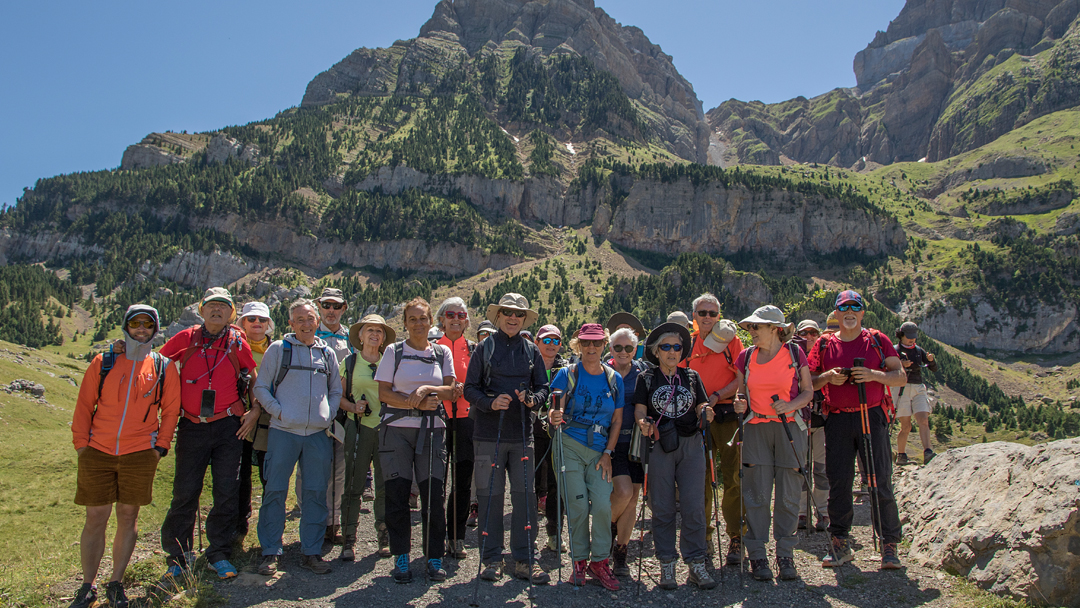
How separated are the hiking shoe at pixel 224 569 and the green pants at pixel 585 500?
363 centimetres

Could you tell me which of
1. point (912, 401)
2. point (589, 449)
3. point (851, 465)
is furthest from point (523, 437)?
point (912, 401)

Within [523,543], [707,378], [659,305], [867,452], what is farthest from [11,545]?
[659,305]

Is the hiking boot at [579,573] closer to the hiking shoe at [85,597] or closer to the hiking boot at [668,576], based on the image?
the hiking boot at [668,576]

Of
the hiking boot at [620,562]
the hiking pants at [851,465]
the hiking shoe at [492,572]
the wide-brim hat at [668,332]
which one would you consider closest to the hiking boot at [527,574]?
the hiking shoe at [492,572]

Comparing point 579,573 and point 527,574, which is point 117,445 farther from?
point 579,573

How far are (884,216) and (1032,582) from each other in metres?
155

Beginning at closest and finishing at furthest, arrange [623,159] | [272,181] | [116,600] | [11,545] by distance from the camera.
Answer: [116,600] → [11,545] → [272,181] → [623,159]

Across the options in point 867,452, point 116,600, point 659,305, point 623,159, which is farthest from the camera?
point 623,159

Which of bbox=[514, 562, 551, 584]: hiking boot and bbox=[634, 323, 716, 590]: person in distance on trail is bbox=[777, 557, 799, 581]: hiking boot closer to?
bbox=[634, 323, 716, 590]: person in distance on trail

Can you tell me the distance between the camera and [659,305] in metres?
102

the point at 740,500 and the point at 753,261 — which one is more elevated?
the point at 753,261

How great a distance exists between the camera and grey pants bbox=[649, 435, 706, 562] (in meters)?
6.27

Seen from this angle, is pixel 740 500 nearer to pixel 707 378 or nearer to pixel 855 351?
pixel 707 378

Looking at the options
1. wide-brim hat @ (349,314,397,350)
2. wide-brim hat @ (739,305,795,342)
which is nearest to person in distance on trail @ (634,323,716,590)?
wide-brim hat @ (739,305,795,342)
